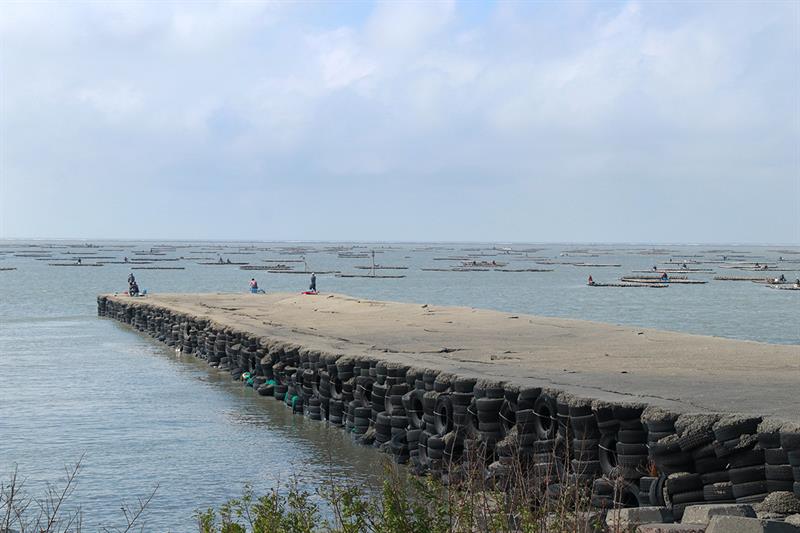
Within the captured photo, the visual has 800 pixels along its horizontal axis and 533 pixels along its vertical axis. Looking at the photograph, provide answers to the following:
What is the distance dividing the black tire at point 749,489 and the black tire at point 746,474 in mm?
37

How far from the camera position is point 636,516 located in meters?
8.46

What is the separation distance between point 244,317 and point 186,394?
11877 mm

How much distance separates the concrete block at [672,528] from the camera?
750 centimetres

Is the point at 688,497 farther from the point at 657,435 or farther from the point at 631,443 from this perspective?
the point at 631,443

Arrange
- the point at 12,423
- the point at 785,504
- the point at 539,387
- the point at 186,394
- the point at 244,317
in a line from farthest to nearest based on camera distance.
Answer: the point at 244,317 < the point at 186,394 < the point at 12,423 < the point at 539,387 < the point at 785,504

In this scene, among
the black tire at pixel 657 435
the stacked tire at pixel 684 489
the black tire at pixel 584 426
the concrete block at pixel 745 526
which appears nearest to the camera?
the concrete block at pixel 745 526

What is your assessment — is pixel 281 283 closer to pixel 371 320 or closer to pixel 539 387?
pixel 371 320

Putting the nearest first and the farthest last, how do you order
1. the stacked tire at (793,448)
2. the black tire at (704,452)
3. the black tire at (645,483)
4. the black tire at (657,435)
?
the stacked tire at (793,448), the black tire at (704,452), the black tire at (645,483), the black tire at (657,435)

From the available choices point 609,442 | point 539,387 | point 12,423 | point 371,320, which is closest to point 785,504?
point 609,442

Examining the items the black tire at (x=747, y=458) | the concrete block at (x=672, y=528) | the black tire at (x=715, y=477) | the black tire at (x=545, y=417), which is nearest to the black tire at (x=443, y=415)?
the black tire at (x=545, y=417)

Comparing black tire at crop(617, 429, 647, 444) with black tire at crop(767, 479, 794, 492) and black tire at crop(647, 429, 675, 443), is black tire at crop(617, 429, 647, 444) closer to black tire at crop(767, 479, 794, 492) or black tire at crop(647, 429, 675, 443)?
black tire at crop(647, 429, 675, 443)

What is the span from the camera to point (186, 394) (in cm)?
2628

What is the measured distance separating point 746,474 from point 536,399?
4.35 m

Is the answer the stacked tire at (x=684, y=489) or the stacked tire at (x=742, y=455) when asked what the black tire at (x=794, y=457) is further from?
the stacked tire at (x=684, y=489)
